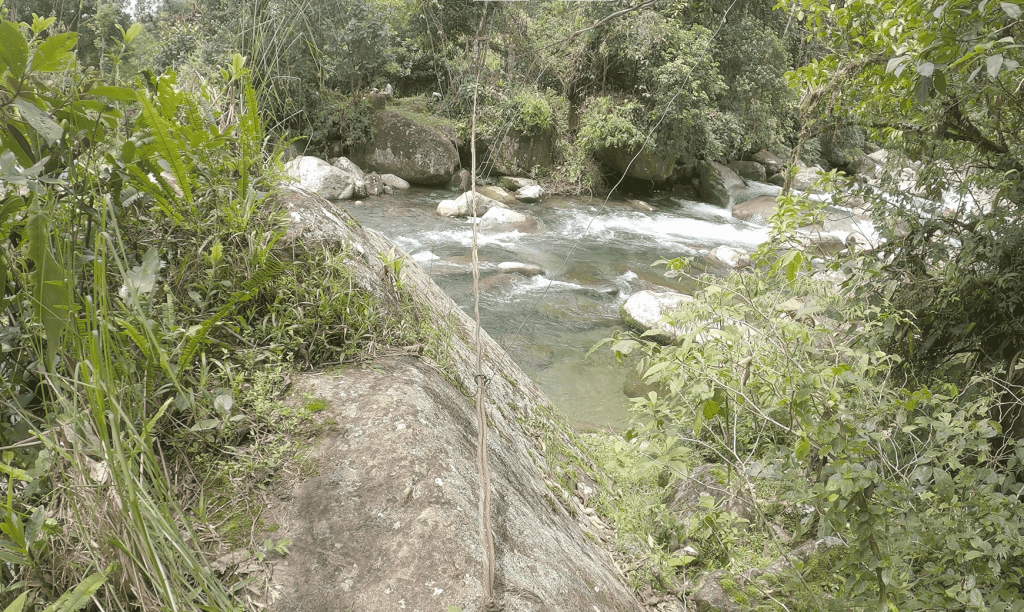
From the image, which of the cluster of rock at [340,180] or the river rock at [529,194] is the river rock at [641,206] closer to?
the river rock at [529,194]

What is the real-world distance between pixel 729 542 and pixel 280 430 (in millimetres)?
2156

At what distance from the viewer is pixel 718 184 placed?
1509 cm

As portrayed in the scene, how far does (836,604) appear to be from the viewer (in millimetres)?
1820

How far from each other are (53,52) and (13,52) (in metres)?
0.07

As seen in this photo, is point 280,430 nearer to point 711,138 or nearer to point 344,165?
point 344,165

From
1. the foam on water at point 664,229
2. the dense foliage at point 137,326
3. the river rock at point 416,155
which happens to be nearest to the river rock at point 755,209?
the foam on water at point 664,229

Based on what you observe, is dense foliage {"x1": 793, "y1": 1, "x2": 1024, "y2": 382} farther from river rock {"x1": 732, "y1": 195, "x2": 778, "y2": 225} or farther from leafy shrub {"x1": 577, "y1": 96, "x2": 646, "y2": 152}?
leafy shrub {"x1": 577, "y1": 96, "x2": 646, "y2": 152}

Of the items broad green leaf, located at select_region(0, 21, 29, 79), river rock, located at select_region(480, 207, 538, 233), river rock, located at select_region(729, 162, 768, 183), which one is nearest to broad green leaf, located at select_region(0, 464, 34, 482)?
broad green leaf, located at select_region(0, 21, 29, 79)

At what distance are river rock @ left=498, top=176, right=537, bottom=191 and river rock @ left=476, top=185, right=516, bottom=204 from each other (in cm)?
51

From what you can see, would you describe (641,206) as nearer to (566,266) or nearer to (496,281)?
(566,266)

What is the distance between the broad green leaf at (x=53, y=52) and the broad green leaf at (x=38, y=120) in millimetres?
82

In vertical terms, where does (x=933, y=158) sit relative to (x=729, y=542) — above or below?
above

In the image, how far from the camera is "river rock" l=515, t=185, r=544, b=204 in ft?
43.4

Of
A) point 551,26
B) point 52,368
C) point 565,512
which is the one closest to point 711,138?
point 551,26
